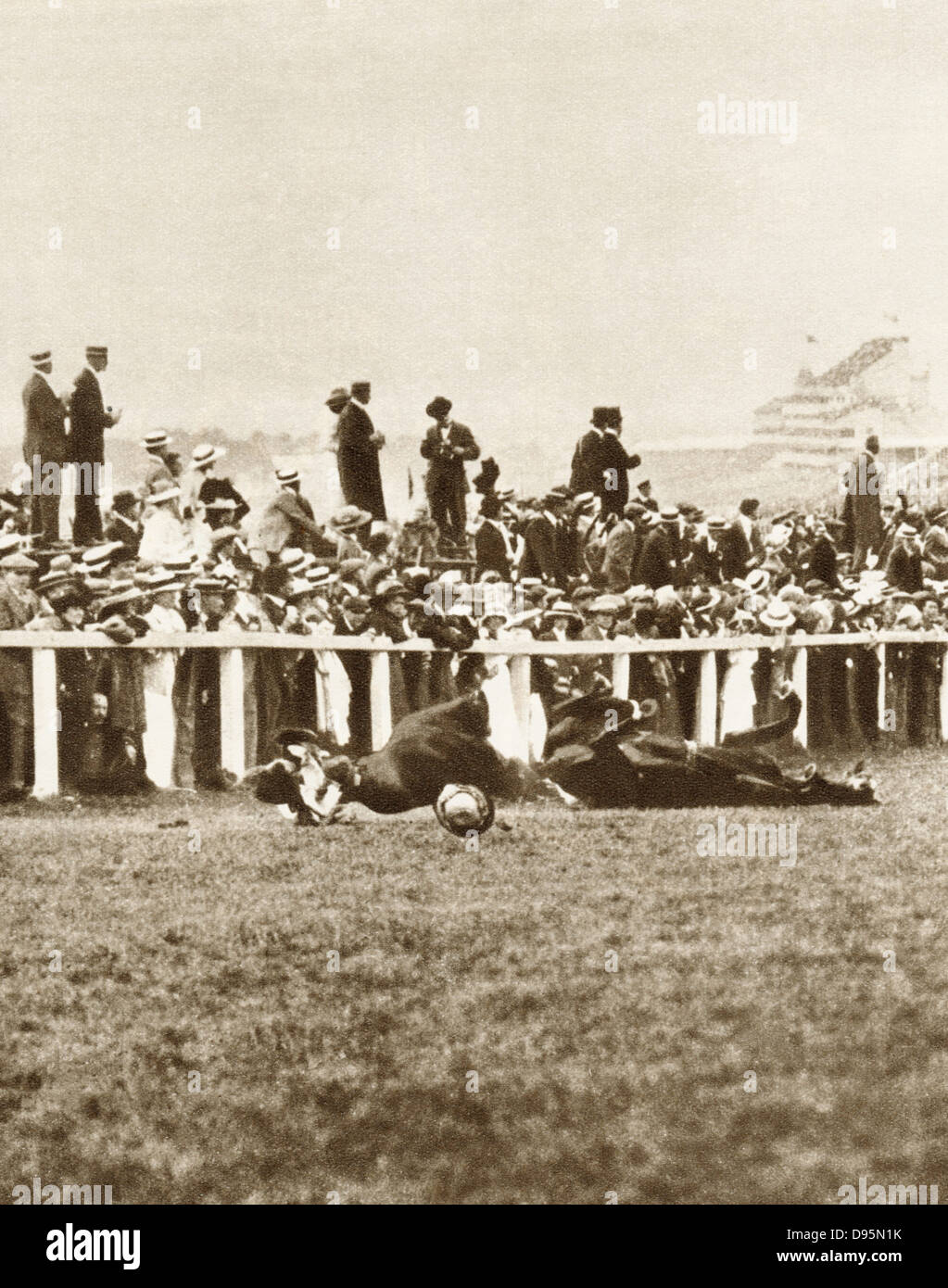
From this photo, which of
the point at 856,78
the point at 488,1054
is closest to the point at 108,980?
the point at 488,1054

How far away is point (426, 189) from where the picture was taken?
8.38 m

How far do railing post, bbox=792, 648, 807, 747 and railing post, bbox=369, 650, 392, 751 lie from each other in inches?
78.9

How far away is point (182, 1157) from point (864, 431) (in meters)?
4.65

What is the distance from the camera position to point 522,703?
8281 millimetres

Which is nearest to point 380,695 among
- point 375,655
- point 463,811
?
point 375,655

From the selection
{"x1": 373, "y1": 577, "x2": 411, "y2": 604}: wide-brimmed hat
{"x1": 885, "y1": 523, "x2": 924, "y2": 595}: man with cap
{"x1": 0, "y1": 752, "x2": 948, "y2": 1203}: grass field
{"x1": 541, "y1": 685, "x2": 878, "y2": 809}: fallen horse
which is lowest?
{"x1": 0, "y1": 752, "x2": 948, "y2": 1203}: grass field

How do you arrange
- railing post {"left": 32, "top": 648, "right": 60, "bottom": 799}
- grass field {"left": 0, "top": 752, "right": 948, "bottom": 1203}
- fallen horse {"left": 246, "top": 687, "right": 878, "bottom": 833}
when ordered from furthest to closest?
fallen horse {"left": 246, "top": 687, "right": 878, "bottom": 833} < railing post {"left": 32, "top": 648, "right": 60, "bottom": 799} < grass field {"left": 0, "top": 752, "right": 948, "bottom": 1203}

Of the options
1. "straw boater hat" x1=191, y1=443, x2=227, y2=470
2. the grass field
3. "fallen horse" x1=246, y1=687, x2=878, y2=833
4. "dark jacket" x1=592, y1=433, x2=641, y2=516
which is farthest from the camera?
"dark jacket" x1=592, y1=433, x2=641, y2=516

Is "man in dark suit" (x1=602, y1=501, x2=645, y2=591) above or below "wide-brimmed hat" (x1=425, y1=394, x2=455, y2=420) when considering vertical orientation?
below

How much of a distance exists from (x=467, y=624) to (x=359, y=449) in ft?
3.26

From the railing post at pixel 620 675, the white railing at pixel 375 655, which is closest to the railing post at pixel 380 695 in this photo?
the white railing at pixel 375 655

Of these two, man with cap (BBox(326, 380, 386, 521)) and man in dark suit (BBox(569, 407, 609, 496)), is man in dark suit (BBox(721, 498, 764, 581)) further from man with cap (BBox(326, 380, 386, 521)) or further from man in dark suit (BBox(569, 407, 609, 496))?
man with cap (BBox(326, 380, 386, 521))

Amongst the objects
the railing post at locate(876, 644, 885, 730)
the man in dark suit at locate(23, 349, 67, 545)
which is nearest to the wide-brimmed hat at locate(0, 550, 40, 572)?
the man in dark suit at locate(23, 349, 67, 545)

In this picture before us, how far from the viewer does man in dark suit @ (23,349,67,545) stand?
27.3ft
